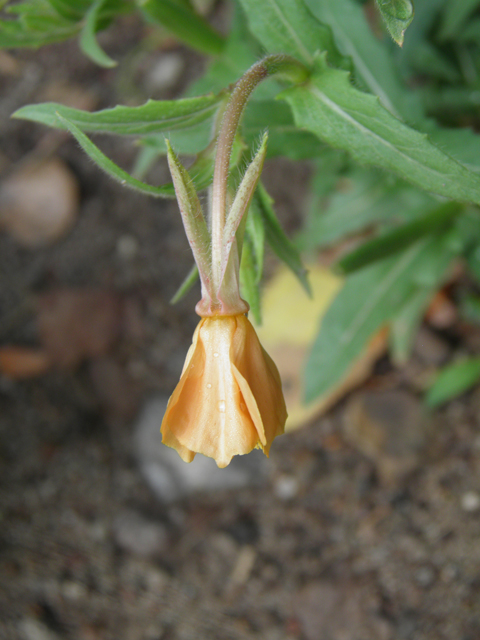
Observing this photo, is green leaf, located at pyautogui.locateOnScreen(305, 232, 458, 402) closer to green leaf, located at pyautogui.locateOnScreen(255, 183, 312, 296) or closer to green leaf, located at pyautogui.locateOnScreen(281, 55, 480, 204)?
green leaf, located at pyautogui.locateOnScreen(255, 183, 312, 296)

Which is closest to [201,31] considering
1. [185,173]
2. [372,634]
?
[185,173]

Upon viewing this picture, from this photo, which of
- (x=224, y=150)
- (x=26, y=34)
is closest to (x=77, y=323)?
(x=26, y=34)

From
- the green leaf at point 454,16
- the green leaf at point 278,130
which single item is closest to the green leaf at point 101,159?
the green leaf at point 278,130

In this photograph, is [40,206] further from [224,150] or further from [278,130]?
[224,150]

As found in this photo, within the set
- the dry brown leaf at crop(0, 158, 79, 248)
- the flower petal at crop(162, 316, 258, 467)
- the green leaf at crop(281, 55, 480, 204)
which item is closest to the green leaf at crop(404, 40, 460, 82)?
the green leaf at crop(281, 55, 480, 204)

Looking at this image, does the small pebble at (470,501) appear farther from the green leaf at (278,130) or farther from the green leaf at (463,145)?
the green leaf at (278,130)

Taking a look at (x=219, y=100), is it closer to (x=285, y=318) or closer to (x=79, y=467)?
(x=285, y=318)

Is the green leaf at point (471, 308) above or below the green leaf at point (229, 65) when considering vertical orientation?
below
